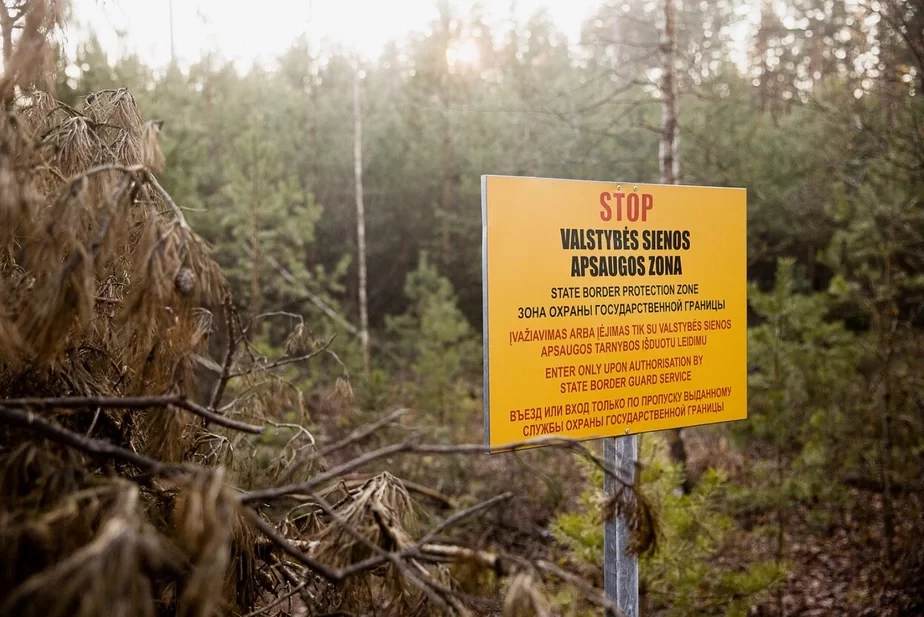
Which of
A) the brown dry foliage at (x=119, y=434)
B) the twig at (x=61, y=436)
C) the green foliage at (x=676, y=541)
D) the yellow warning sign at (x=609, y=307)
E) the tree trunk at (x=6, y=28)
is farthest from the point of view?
the green foliage at (x=676, y=541)

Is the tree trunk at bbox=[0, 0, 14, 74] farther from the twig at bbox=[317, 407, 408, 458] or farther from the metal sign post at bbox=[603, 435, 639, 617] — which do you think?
the metal sign post at bbox=[603, 435, 639, 617]

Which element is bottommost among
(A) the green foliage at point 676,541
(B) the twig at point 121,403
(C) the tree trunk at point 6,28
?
(A) the green foliage at point 676,541

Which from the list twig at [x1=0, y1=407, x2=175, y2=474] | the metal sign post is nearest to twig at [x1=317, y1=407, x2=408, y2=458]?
twig at [x1=0, y1=407, x2=175, y2=474]

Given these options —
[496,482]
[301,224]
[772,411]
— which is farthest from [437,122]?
[772,411]

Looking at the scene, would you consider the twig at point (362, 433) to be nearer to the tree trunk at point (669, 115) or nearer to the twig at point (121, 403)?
the twig at point (121, 403)

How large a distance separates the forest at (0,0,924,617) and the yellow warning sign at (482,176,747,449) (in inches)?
11.1

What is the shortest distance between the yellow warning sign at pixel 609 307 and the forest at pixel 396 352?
0.28 meters

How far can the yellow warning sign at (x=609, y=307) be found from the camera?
99.0 inches

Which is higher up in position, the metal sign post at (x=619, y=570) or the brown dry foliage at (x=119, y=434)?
the brown dry foliage at (x=119, y=434)

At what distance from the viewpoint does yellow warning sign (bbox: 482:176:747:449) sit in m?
2.52

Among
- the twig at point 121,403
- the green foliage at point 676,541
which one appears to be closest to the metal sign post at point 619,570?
the green foliage at point 676,541

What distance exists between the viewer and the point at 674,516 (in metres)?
3.77

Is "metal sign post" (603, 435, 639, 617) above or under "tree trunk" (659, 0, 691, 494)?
under

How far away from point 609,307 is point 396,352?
457 inches
